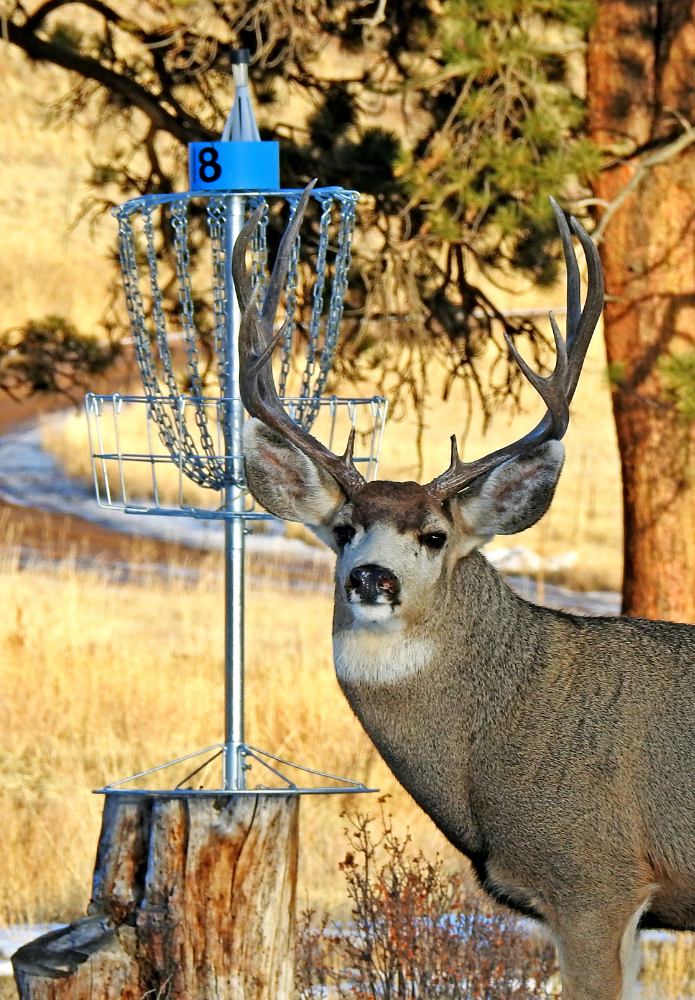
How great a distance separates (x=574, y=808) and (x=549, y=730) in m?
0.25

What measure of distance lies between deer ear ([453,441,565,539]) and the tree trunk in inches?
169

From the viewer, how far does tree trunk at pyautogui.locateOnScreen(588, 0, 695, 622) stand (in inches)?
348

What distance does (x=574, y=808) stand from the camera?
4391 mm

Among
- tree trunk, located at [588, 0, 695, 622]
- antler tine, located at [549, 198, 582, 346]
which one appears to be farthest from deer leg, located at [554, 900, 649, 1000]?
tree trunk, located at [588, 0, 695, 622]

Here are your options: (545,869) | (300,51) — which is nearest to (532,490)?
(545,869)

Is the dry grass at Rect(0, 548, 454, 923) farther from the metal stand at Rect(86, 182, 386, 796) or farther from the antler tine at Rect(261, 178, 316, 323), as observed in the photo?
the antler tine at Rect(261, 178, 316, 323)

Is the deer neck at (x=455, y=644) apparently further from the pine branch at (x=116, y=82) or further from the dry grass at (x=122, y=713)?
the pine branch at (x=116, y=82)

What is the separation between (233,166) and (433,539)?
4.67ft

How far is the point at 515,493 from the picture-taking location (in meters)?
4.61

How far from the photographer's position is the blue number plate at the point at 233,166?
5082 millimetres

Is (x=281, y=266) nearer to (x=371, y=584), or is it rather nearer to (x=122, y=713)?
(x=371, y=584)

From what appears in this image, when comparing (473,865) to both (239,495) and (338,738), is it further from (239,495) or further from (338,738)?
(338,738)

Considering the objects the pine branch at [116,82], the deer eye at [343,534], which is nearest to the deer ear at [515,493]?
the deer eye at [343,534]

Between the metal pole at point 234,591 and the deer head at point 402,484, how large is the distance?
17.6 inches
